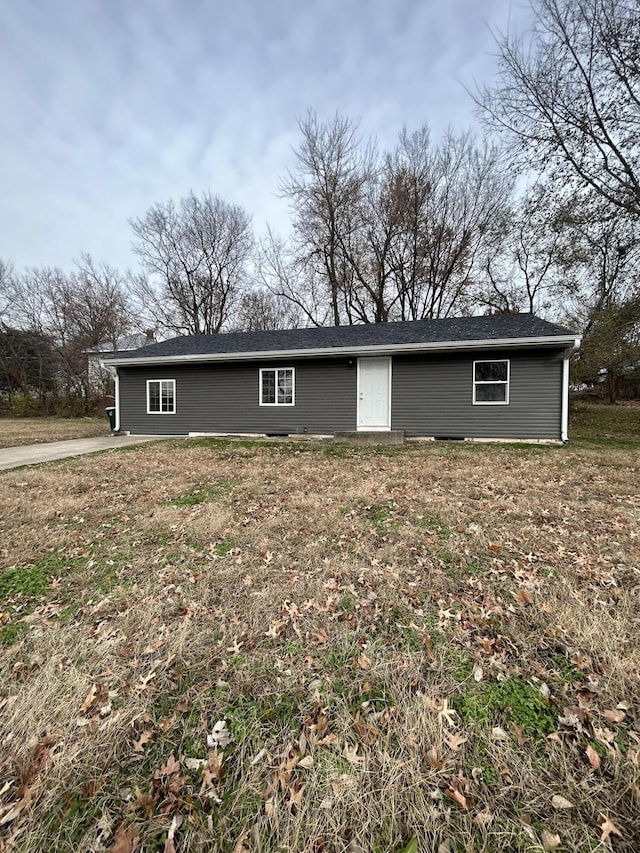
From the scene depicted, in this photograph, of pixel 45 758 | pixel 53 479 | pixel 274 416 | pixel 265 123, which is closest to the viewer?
pixel 45 758

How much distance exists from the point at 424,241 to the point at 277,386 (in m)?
12.6

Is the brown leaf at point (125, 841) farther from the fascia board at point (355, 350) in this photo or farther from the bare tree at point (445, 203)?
the bare tree at point (445, 203)

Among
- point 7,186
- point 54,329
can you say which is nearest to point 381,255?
point 7,186

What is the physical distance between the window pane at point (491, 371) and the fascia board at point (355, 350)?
53 cm

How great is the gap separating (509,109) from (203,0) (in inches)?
356

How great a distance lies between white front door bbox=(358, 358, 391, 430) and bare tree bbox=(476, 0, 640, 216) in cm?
834

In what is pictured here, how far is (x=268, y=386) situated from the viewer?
11.6 m

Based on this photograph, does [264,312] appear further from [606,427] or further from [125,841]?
[125,841]

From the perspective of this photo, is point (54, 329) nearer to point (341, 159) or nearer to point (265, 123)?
point (265, 123)

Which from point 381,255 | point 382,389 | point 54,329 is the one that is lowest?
point 382,389

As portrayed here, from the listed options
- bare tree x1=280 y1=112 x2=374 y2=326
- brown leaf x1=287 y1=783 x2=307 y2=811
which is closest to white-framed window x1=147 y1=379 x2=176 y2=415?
bare tree x1=280 y1=112 x2=374 y2=326

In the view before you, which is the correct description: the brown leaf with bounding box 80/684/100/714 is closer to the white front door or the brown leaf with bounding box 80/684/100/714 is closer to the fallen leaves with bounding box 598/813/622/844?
the fallen leaves with bounding box 598/813/622/844

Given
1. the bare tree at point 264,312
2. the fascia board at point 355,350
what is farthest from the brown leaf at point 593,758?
the bare tree at point 264,312

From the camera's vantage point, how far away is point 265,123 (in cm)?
1298
